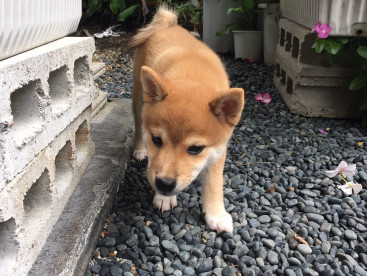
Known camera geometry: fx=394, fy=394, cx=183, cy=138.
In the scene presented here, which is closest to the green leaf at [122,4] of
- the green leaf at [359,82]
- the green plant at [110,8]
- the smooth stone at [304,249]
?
the green plant at [110,8]

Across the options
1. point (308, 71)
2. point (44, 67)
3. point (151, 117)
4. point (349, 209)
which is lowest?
point (349, 209)

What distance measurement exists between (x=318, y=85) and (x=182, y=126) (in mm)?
2237

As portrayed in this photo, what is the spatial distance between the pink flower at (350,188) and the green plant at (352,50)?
1077 millimetres

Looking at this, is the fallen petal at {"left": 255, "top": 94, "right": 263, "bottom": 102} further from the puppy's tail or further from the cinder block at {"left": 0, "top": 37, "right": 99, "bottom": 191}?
the cinder block at {"left": 0, "top": 37, "right": 99, "bottom": 191}

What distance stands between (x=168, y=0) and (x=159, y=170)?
5.43m

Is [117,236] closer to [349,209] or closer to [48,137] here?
[48,137]

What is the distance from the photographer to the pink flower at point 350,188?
2.48 meters

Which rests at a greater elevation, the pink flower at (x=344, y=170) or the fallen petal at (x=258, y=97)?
the pink flower at (x=344, y=170)

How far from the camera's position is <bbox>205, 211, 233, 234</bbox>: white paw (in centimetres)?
213

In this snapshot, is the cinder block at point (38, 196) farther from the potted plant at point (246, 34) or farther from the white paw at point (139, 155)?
the potted plant at point (246, 34)

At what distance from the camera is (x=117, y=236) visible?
6.79ft

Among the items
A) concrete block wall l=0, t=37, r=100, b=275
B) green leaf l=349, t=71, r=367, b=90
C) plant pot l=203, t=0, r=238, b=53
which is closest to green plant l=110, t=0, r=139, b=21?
plant pot l=203, t=0, r=238, b=53

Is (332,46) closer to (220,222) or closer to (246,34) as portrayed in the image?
(220,222)

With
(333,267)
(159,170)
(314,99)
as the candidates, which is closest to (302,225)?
(333,267)
